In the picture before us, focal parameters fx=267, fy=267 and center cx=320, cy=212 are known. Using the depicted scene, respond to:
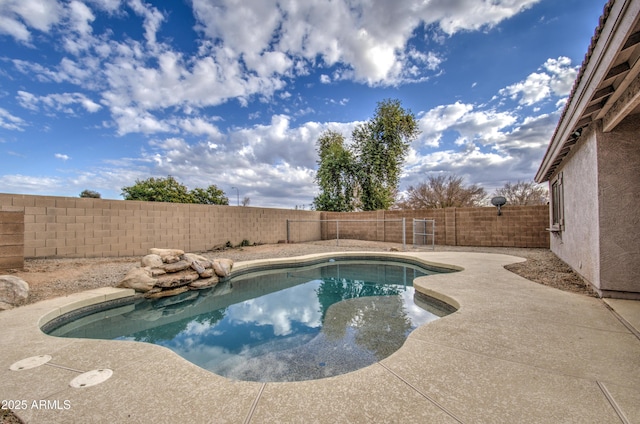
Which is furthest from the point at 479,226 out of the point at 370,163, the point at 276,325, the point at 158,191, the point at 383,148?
the point at 158,191

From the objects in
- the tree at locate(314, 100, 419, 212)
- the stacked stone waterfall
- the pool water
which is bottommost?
the pool water

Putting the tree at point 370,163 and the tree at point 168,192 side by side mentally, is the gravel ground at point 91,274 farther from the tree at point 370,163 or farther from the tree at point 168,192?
the tree at point 168,192

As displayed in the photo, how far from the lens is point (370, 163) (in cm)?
1478

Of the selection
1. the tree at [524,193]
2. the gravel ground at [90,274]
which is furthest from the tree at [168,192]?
the tree at [524,193]

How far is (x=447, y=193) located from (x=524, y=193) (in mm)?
5522

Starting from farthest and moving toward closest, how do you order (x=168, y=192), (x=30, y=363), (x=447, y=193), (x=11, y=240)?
(x=447, y=193), (x=168, y=192), (x=11, y=240), (x=30, y=363)

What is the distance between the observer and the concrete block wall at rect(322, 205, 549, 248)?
8656mm

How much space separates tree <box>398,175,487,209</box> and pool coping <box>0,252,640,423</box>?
15882mm

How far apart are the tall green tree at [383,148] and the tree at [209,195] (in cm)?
925

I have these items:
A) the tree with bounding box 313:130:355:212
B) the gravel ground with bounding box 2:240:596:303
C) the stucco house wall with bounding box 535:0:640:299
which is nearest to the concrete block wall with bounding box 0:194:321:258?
the gravel ground with bounding box 2:240:596:303

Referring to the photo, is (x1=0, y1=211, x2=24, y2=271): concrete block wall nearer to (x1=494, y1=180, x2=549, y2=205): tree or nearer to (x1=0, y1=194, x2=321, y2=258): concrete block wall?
(x1=0, y1=194, x2=321, y2=258): concrete block wall

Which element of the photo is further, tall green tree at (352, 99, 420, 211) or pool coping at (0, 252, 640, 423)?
tall green tree at (352, 99, 420, 211)

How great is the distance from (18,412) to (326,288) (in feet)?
13.9

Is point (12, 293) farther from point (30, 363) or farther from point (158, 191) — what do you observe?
point (158, 191)
